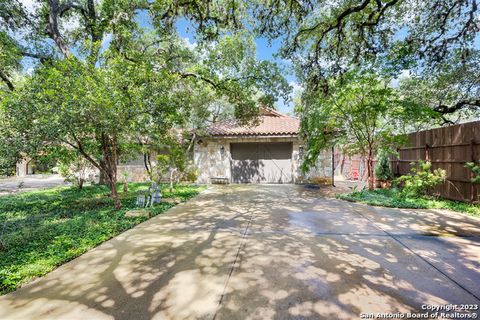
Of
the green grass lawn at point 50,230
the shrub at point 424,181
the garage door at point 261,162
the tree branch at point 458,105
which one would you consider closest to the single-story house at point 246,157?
the garage door at point 261,162

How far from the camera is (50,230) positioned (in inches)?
195

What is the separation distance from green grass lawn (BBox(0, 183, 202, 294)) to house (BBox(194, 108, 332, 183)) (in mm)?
5753

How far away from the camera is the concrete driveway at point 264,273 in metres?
2.30

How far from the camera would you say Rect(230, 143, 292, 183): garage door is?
549 inches

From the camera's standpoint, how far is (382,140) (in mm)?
8984

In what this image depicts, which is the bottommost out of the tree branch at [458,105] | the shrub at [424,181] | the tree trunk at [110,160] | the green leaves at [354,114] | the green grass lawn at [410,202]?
the green grass lawn at [410,202]

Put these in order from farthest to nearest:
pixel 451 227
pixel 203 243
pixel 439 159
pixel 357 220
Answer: pixel 439 159, pixel 357 220, pixel 451 227, pixel 203 243

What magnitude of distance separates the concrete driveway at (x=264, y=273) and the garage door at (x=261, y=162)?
8.78m

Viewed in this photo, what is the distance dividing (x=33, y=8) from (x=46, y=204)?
7.89m

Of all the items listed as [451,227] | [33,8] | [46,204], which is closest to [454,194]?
[451,227]

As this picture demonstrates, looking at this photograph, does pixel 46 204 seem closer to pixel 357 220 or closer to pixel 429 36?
pixel 357 220

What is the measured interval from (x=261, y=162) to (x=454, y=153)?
8788 millimetres

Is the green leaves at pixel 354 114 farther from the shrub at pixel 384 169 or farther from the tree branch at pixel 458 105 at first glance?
the tree branch at pixel 458 105

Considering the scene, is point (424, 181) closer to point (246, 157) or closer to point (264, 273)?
point (264, 273)
